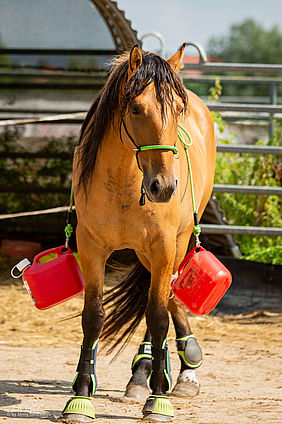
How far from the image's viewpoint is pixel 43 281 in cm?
350

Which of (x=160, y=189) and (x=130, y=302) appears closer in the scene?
(x=160, y=189)

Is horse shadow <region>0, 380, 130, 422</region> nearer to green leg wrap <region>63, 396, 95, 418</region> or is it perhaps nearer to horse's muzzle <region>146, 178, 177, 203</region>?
green leg wrap <region>63, 396, 95, 418</region>

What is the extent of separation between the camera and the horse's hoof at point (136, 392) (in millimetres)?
3615

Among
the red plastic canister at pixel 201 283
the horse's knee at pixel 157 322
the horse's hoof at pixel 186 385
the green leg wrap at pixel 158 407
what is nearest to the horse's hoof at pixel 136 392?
the horse's hoof at pixel 186 385

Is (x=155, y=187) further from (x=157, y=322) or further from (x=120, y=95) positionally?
(x=157, y=322)

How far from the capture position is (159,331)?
132 inches

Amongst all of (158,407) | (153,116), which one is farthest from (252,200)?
(153,116)

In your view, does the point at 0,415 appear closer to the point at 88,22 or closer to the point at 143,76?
the point at 143,76

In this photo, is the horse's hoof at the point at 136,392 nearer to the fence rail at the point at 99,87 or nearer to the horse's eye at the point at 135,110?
the horse's eye at the point at 135,110

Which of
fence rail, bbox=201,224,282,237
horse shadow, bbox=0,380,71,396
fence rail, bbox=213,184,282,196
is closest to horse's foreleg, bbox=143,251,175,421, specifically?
horse shadow, bbox=0,380,71,396

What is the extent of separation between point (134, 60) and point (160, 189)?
2.17 ft

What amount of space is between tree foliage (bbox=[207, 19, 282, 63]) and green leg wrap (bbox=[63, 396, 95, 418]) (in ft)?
186

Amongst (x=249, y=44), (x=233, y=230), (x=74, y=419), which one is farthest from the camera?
(x=249, y=44)

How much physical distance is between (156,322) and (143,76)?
1.27 meters
